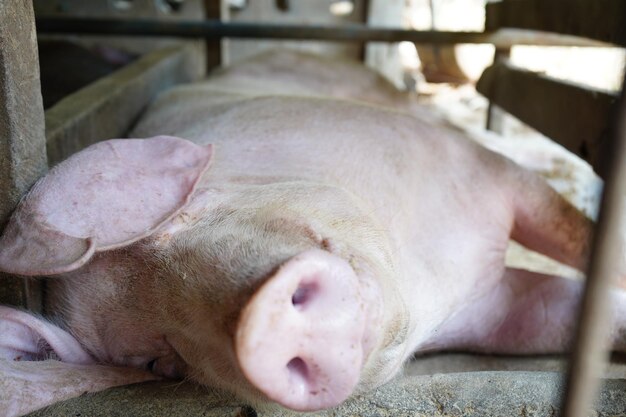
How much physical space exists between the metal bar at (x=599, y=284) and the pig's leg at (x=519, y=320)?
1.55 metres

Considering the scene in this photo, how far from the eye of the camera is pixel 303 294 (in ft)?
4.13

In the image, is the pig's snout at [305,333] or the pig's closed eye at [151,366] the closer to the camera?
the pig's snout at [305,333]

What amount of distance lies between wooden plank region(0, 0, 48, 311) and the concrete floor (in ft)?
1.21

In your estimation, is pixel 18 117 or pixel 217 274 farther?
pixel 18 117

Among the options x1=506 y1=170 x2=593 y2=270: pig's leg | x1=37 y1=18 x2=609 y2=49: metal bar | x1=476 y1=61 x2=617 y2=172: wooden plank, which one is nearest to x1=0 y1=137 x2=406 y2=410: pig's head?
x1=506 y1=170 x2=593 y2=270: pig's leg

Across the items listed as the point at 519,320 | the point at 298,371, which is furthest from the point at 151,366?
the point at 519,320

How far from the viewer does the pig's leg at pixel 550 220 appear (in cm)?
237

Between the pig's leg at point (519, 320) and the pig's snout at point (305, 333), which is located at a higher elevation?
the pig's snout at point (305, 333)

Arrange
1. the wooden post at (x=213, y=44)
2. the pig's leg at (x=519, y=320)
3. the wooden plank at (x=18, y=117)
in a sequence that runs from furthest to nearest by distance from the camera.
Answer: the wooden post at (x=213, y=44) < the pig's leg at (x=519, y=320) < the wooden plank at (x=18, y=117)

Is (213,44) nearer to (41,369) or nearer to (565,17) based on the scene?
(565,17)

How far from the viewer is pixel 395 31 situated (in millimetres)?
4402

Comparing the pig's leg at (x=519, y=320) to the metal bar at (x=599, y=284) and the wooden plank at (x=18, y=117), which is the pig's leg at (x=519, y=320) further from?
the metal bar at (x=599, y=284)

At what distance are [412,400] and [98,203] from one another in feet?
2.72

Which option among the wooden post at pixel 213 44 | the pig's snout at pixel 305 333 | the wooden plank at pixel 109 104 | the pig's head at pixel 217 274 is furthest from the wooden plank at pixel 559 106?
the wooden post at pixel 213 44
